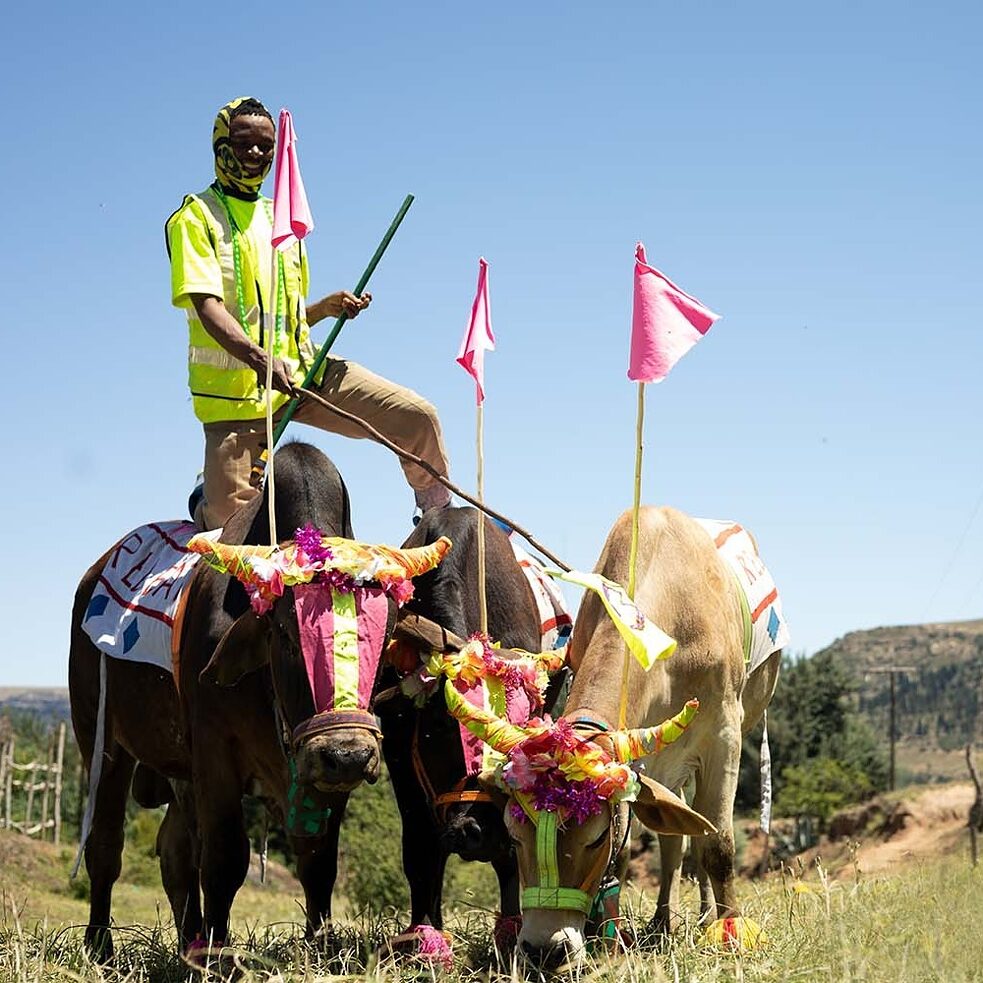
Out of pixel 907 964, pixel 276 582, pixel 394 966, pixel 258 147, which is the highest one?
pixel 258 147

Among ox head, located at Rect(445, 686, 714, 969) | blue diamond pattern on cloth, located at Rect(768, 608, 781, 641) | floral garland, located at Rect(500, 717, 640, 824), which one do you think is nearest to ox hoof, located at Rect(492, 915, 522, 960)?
ox head, located at Rect(445, 686, 714, 969)

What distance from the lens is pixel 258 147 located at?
24.4ft

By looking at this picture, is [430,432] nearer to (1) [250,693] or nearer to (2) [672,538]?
(2) [672,538]

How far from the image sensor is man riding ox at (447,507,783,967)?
5.33m

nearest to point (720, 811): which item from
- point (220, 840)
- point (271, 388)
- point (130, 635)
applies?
point (220, 840)

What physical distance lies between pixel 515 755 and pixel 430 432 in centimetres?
280

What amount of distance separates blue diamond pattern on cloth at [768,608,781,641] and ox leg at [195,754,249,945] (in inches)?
138

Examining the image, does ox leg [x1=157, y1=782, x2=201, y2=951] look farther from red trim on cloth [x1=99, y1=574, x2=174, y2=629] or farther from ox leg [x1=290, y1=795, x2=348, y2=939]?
ox leg [x1=290, y1=795, x2=348, y2=939]

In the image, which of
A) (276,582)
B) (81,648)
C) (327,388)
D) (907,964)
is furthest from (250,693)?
(907,964)

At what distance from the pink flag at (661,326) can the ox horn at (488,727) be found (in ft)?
6.14

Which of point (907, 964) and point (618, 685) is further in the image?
point (618, 685)

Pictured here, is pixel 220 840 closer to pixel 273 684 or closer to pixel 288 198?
pixel 273 684

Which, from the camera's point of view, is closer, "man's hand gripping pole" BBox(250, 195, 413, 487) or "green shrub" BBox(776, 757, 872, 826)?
"man's hand gripping pole" BBox(250, 195, 413, 487)

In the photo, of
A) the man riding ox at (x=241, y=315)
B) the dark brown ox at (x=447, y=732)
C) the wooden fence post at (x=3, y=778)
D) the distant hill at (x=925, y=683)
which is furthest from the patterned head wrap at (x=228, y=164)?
the distant hill at (x=925, y=683)
